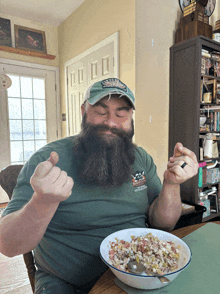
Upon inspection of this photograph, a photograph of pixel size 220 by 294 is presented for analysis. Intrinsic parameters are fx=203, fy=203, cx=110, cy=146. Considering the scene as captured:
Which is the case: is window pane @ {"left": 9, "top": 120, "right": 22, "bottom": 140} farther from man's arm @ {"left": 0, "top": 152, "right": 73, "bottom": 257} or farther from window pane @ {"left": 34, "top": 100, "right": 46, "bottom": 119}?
man's arm @ {"left": 0, "top": 152, "right": 73, "bottom": 257}

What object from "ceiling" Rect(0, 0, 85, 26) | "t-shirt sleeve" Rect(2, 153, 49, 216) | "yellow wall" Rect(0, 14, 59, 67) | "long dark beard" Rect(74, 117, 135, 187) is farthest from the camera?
"yellow wall" Rect(0, 14, 59, 67)

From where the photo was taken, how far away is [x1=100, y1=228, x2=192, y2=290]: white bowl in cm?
48

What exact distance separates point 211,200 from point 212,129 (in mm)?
858

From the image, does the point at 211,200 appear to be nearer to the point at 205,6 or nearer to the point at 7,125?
the point at 205,6

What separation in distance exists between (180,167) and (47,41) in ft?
11.0

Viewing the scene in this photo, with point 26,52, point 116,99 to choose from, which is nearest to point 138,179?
point 116,99

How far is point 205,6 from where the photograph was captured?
2215mm

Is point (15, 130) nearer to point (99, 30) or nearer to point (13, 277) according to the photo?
point (99, 30)

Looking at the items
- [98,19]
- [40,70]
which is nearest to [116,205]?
[98,19]

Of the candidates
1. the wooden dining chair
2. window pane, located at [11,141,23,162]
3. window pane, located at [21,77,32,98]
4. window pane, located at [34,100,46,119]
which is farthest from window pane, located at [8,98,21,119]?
the wooden dining chair

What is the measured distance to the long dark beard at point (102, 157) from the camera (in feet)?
2.77

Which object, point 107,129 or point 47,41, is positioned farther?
point 47,41

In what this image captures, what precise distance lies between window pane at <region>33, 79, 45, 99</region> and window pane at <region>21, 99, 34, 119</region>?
143mm

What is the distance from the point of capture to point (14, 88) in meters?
3.07
